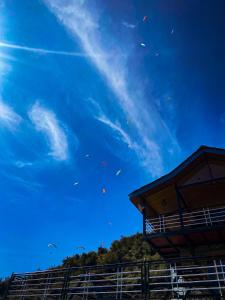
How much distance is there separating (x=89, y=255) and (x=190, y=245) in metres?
29.4

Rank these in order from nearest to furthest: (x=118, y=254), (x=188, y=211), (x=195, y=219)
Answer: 1. (x=195, y=219)
2. (x=188, y=211)
3. (x=118, y=254)

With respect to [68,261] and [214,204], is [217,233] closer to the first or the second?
[214,204]

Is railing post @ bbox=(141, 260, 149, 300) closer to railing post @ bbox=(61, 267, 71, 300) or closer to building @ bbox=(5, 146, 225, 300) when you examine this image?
railing post @ bbox=(61, 267, 71, 300)

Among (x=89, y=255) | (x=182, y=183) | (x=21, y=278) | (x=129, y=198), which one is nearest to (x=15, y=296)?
(x=21, y=278)

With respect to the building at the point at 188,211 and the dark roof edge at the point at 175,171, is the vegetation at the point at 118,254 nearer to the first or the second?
the building at the point at 188,211

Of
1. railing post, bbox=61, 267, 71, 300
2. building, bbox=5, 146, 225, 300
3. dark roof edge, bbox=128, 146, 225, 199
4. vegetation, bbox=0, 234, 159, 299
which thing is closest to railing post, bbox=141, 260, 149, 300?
railing post, bbox=61, 267, 71, 300

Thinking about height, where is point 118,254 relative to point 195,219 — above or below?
above

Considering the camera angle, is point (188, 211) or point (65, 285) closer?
point (65, 285)

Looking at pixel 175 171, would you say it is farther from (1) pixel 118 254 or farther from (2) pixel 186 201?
(1) pixel 118 254

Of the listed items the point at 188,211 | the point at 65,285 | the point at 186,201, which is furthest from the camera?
the point at 186,201

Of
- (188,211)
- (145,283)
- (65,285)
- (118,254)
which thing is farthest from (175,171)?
(118,254)

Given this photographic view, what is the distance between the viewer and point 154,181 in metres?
15.4

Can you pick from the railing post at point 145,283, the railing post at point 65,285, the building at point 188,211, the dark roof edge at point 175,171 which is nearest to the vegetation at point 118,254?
the building at point 188,211

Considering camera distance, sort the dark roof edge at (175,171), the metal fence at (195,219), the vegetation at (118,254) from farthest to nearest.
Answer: the vegetation at (118,254) < the dark roof edge at (175,171) < the metal fence at (195,219)
